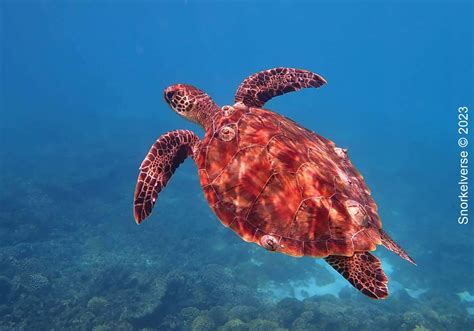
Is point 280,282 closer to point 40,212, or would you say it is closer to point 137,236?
point 137,236

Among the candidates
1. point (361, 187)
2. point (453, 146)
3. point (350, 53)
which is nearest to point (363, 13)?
point (350, 53)

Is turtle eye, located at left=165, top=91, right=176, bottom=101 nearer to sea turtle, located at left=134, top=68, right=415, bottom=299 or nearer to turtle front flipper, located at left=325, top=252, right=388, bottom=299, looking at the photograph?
sea turtle, located at left=134, top=68, right=415, bottom=299

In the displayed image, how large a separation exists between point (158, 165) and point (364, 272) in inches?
132

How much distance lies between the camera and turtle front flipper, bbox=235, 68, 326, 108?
6.66 metres

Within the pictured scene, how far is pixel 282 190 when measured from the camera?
4.18 meters

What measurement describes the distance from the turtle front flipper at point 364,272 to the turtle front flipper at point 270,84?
12.1 ft

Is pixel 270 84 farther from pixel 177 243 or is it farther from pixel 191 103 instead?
pixel 177 243

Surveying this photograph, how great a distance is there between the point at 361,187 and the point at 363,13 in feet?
450

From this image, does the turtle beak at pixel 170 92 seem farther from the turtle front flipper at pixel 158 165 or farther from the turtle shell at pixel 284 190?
the turtle shell at pixel 284 190

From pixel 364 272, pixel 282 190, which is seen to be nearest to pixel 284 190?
pixel 282 190

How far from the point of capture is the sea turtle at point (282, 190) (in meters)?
3.91

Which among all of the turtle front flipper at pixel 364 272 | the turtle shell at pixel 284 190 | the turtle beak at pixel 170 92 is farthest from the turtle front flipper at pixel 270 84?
the turtle front flipper at pixel 364 272

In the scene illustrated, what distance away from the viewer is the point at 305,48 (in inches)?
5586

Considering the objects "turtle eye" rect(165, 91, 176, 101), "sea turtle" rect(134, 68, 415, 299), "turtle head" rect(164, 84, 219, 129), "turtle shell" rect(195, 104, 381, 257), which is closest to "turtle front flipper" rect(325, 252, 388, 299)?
"sea turtle" rect(134, 68, 415, 299)
